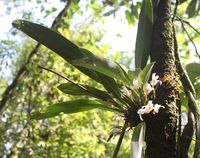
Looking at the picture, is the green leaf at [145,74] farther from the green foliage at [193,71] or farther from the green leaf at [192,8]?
the green leaf at [192,8]

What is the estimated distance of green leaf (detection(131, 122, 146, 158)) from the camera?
80 centimetres

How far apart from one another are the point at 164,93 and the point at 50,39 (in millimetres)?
360

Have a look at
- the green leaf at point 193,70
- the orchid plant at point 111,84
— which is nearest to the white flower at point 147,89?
the orchid plant at point 111,84

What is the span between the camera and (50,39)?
3.20ft

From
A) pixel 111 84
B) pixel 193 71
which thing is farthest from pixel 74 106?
pixel 193 71

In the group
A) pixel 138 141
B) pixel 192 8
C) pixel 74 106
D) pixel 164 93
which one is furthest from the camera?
pixel 192 8

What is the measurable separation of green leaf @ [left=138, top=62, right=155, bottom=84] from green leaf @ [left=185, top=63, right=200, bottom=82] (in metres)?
0.27

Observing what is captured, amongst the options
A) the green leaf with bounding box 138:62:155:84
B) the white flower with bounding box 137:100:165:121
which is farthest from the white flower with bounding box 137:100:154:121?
the green leaf with bounding box 138:62:155:84

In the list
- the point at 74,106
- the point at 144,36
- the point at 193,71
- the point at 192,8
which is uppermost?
the point at 192,8

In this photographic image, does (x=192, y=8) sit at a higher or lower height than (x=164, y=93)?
higher

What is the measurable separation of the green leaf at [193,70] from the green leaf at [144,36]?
174 mm

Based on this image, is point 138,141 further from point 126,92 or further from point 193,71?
point 193,71

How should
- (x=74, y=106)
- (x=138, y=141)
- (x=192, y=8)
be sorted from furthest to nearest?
(x=192, y=8) < (x=74, y=106) < (x=138, y=141)

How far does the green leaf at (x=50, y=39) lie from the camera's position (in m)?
0.97
